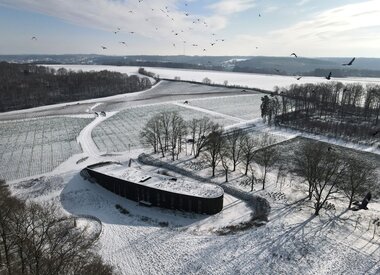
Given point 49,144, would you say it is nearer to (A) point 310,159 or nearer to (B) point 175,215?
(B) point 175,215

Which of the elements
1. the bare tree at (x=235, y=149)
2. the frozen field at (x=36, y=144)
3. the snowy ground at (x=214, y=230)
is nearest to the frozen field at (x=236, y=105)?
the bare tree at (x=235, y=149)

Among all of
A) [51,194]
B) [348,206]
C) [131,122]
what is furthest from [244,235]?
[131,122]

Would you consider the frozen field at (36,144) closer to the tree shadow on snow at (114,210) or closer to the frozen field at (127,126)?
the frozen field at (127,126)

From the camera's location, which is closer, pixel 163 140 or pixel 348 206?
pixel 348 206

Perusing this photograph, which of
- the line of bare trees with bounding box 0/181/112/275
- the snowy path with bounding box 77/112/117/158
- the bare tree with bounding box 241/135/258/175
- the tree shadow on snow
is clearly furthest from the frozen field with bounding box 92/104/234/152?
the line of bare trees with bounding box 0/181/112/275

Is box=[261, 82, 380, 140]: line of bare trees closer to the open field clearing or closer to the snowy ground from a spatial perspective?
the snowy ground

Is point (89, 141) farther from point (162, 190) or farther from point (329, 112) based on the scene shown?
point (329, 112)

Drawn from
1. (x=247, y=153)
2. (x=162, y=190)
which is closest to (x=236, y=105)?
(x=247, y=153)
